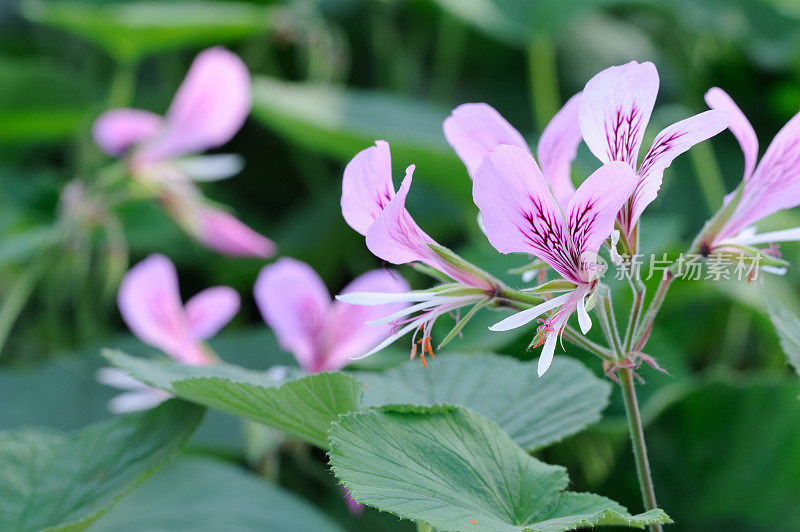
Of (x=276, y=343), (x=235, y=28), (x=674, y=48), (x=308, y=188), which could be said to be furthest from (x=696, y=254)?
(x=674, y=48)

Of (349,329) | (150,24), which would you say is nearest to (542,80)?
(150,24)

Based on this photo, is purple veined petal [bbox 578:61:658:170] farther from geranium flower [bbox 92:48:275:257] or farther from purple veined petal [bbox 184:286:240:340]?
geranium flower [bbox 92:48:275:257]

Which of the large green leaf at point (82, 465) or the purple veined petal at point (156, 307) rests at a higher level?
the purple veined petal at point (156, 307)

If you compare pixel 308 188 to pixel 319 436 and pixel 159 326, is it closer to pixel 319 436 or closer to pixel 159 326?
pixel 159 326

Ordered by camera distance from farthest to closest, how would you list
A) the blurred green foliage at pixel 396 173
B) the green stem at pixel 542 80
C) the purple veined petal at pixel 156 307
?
1. the green stem at pixel 542 80
2. the blurred green foliage at pixel 396 173
3. the purple veined petal at pixel 156 307

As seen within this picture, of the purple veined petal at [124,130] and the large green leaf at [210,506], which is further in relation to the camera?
the purple veined petal at [124,130]

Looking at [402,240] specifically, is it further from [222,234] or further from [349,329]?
[222,234]

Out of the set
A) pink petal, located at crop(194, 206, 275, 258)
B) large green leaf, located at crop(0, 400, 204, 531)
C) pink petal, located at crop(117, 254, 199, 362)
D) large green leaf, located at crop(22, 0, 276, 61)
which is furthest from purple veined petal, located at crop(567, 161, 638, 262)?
large green leaf, located at crop(22, 0, 276, 61)

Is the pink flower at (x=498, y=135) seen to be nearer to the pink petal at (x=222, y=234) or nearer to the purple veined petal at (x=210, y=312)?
the purple veined petal at (x=210, y=312)

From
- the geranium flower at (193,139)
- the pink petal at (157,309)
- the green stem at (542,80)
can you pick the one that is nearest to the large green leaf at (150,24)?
the geranium flower at (193,139)

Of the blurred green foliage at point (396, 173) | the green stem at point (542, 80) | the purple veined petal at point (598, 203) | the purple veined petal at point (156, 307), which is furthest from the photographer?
the green stem at point (542, 80)
